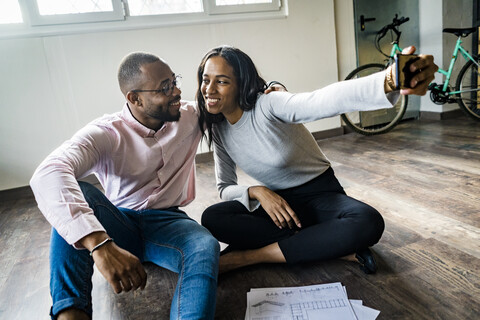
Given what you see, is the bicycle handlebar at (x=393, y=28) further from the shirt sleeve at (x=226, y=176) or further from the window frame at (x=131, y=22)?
the shirt sleeve at (x=226, y=176)

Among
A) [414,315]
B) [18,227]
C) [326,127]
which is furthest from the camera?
[326,127]

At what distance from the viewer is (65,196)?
0.91 m

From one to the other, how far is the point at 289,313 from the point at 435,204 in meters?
1.11

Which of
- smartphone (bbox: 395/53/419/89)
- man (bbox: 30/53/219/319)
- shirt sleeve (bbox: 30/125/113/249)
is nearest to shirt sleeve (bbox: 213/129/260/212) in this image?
man (bbox: 30/53/219/319)

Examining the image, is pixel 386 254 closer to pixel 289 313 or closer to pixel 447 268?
pixel 447 268

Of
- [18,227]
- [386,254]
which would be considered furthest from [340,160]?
[18,227]

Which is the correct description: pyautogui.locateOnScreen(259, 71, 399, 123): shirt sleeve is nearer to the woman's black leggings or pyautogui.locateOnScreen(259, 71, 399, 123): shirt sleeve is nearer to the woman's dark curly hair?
the woman's dark curly hair

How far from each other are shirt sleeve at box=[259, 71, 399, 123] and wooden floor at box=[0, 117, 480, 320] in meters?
0.59

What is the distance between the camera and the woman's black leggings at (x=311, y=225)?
1228 mm

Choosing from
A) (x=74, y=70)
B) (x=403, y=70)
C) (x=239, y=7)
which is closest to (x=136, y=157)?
(x=403, y=70)

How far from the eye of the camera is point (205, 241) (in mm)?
1081

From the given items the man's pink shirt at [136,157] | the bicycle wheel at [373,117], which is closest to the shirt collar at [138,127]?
the man's pink shirt at [136,157]

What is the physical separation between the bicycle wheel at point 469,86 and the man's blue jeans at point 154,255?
10.4ft

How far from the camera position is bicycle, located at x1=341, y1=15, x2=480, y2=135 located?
3.36 metres
